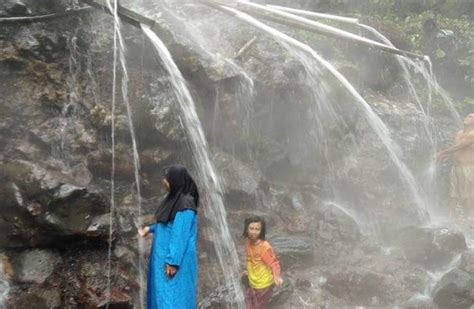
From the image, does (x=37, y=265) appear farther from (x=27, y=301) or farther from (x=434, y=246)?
(x=434, y=246)

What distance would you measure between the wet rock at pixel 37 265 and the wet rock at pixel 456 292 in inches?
201

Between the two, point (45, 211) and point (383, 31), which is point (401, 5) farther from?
point (45, 211)

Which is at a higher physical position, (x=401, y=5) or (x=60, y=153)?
(x=401, y=5)

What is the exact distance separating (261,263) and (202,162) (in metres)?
2.78

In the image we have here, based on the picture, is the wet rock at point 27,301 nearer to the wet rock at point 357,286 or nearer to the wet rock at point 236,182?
the wet rock at point 236,182

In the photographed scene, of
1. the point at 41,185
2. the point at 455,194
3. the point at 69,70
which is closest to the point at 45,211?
the point at 41,185

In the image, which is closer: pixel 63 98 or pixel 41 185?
pixel 41 185

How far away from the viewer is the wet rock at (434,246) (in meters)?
7.15

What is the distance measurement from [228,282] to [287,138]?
3.79 metres

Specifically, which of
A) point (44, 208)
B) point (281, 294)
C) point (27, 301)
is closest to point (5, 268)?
point (27, 301)

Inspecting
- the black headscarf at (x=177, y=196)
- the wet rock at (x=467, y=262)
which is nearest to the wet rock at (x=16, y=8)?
the black headscarf at (x=177, y=196)

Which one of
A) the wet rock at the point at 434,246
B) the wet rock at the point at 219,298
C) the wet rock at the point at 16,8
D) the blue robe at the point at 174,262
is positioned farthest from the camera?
the wet rock at the point at 434,246

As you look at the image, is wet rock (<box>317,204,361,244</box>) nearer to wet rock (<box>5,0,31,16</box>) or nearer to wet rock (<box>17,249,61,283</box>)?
wet rock (<box>17,249,61,283</box>)

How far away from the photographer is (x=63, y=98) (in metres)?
6.45
